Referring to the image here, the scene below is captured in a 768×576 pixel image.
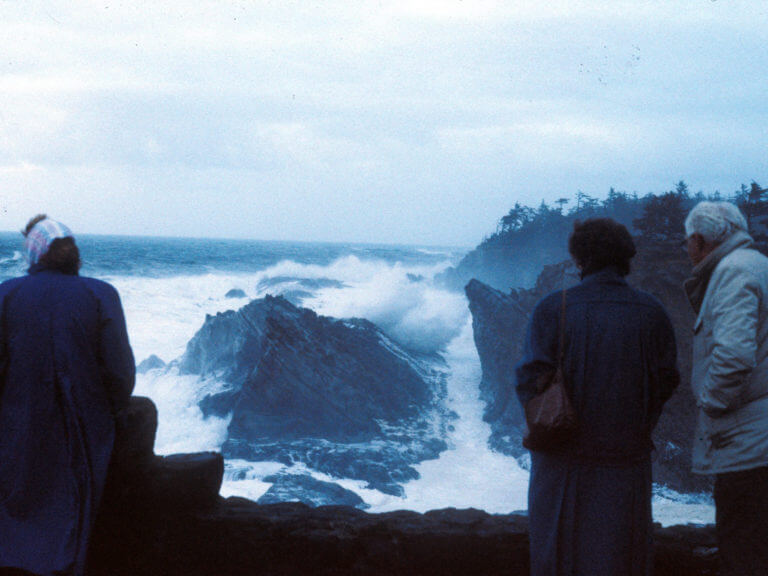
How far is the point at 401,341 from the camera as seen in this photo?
35.9 meters

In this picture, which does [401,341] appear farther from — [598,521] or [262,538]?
[598,521]

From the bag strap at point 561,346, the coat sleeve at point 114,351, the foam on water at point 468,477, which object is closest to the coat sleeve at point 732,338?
the bag strap at point 561,346

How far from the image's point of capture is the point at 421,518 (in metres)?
3.12

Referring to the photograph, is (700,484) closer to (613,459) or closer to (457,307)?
(613,459)

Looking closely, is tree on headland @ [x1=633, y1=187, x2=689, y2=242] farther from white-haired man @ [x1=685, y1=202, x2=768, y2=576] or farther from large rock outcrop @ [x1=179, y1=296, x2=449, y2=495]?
white-haired man @ [x1=685, y1=202, x2=768, y2=576]

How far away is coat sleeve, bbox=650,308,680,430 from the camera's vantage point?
233cm

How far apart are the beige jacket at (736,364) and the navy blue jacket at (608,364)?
18 cm

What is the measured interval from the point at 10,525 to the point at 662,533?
287 centimetres

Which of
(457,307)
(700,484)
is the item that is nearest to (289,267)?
(457,307)

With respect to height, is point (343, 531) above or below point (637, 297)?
below

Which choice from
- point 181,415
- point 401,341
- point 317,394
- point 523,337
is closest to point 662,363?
point 523,337

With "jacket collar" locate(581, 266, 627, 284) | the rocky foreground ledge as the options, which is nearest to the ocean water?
the rocky foreground ledge

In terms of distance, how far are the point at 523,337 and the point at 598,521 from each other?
1448cm

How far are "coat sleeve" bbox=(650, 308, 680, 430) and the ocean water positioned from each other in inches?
103
